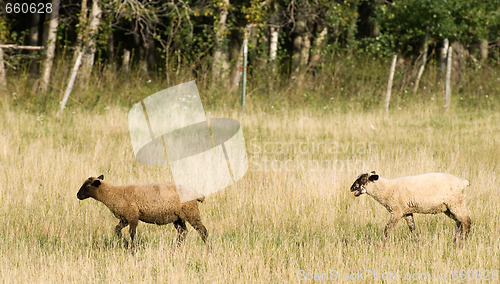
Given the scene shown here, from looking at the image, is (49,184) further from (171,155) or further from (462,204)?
(462,204)

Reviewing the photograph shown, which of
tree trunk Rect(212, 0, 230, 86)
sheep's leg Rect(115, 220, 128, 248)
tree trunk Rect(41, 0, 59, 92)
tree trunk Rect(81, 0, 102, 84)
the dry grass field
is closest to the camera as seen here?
the dry grass field

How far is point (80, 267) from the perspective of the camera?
5793mm

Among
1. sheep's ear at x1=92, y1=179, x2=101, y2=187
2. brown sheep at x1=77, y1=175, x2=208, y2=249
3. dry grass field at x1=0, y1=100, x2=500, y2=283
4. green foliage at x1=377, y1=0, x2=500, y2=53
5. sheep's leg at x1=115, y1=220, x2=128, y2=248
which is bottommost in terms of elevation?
dry grass field at x1=0, y1=100, x2=500, y2=283

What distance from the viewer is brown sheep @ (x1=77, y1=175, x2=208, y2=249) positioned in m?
5.83

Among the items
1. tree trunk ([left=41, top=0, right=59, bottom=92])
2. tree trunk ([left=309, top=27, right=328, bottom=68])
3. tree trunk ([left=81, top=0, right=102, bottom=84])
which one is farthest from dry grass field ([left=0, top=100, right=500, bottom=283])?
tree trunk ([left=309, top=27, right=328, bottom=68])

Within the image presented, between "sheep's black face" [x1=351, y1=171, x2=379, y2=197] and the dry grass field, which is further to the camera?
"sheep's black face" [x1=351, y1=171, x2=379, y2=197]

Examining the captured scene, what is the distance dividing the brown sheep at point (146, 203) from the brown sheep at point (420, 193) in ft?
5.15

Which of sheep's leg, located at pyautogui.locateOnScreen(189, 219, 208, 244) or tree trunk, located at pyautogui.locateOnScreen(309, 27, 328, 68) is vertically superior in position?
tree trunk, located at pyautogui.locateOnScreen(309, 27, 328, 68)

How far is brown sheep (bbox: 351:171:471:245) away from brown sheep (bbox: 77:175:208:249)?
1.57 meters

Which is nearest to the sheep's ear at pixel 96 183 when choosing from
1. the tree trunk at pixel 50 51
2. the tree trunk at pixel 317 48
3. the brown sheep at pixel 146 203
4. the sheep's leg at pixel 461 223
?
the brown sheep at pixel 146 203

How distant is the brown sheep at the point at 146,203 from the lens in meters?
5.83

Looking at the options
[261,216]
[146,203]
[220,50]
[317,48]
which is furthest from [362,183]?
[317,48]

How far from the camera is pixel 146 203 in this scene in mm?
5867

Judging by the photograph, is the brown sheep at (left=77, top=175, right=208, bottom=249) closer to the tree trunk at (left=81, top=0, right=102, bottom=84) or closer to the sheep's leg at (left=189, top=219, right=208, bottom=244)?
the sheep's leg at (left=189, top=219, right=208, bottom=244)
